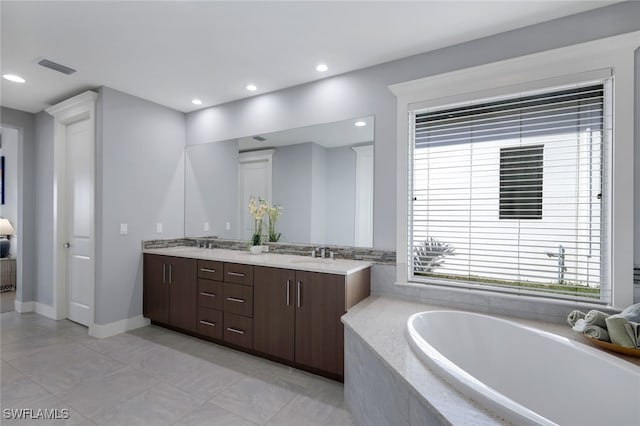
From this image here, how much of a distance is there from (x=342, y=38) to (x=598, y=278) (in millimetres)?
2354

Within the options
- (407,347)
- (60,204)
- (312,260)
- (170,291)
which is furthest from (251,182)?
(407,347)

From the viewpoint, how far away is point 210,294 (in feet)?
9.61

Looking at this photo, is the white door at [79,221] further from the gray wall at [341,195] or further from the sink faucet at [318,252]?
the gray wall at [341,195]

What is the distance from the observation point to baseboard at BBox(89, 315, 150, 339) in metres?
3.10

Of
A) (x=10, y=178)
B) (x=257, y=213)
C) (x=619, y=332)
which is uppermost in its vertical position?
(x=10, y=178)

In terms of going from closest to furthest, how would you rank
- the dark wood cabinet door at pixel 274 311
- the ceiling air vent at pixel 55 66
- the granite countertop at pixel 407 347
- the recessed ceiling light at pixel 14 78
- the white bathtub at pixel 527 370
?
the granite countertop at pixel 407 347
the white bathtub at pixel 527 370
the dark wood cabinet door at pixel 274 311
the ceiling air vent at pixel 55 66
the recessed ceiling light at pixel 14 78

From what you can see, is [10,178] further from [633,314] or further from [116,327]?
[633,314]

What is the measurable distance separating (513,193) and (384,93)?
1.28 m

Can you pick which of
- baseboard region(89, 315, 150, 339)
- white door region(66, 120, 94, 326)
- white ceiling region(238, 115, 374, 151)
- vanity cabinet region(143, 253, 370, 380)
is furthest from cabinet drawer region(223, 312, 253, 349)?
white ceiling region(238, 115, 374, 151)

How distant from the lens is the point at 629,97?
180 cm

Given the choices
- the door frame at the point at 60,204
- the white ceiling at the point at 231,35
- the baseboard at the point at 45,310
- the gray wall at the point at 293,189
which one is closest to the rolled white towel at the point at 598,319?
the white ceiling at the point at 231,35

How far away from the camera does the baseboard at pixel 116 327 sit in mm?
3098

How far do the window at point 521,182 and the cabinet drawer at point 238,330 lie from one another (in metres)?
2.24

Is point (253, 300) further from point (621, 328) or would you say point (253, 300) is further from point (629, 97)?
point (629, 97)
